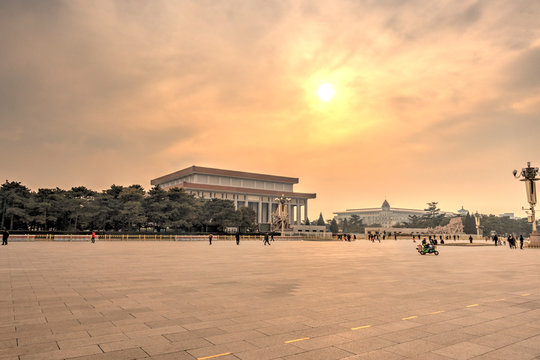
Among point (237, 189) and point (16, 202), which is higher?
point (237, 189)

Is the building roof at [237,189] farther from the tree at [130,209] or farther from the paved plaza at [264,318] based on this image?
the paved plaza at [264,318]

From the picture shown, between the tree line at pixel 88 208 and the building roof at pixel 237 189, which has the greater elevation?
the building roof at pixel 237 189

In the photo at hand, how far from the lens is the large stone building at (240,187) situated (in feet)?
447

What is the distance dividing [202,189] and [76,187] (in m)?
64.6

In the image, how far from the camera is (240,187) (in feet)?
480

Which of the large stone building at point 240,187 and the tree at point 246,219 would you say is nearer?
the tree at point 246,219

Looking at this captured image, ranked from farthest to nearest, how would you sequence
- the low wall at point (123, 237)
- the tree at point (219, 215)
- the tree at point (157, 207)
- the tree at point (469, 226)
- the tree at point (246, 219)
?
1. the tree at point (469, 226)
2. the tree at point (246, 219)
3. the tree at point (219, 215)
4. the tree at point (157, 207)
5. the low wall at point (123, 237)

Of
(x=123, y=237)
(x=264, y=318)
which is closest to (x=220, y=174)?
(x=123, y=237)

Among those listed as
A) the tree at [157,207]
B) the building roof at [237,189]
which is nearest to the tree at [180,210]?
the tree at [157,207]

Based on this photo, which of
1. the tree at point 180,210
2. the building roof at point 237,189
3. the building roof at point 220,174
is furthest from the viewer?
the building roof at point 220,174

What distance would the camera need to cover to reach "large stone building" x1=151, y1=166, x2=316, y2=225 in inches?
5364

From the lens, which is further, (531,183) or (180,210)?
(180,210)

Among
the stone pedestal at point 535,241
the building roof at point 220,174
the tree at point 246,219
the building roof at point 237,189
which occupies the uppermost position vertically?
the building roof at point 220,174

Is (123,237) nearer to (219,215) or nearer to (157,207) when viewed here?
(157,207)
